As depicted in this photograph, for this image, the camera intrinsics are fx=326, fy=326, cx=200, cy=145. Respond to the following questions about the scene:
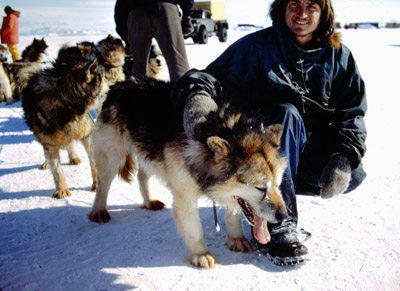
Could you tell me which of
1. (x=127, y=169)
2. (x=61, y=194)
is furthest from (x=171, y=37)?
(x=61, y=194)

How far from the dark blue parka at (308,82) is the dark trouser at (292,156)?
9cm

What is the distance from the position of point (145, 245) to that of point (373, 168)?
244cm

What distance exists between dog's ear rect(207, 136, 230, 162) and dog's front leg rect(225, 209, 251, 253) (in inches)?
24.1

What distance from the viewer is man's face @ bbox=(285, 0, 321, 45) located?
2.27m

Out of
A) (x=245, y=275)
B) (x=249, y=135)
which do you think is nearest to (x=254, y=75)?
(x=249, y=135)

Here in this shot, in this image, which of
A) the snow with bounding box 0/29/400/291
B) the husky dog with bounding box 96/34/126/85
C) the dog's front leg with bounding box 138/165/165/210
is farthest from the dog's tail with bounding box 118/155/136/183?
the husky dog with bounding box 96/34/126/85

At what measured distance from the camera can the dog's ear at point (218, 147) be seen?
1.74 meters

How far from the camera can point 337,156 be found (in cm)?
226

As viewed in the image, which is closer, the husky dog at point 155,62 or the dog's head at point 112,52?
the dog's head at point 112,52

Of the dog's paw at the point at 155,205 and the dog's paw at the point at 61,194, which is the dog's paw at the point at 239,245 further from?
the dog's paw at the point at 61,194

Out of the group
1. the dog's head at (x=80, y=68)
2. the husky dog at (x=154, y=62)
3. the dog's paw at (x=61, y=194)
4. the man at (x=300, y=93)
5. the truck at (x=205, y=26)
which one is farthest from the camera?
the truck at (x=205, y=26)

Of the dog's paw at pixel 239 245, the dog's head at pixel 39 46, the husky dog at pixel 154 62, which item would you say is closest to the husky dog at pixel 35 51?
the dog's head at pixel 39 46

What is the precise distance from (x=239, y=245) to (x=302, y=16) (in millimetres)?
1654

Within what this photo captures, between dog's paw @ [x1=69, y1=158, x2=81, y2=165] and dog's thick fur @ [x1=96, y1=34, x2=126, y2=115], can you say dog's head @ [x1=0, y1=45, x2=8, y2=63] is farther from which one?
dog's paw @ [x1=69, y1=158, x2=81, y2=165]
